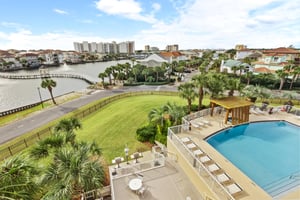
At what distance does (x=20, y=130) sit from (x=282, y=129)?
27.7 m

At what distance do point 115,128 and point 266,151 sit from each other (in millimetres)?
13497

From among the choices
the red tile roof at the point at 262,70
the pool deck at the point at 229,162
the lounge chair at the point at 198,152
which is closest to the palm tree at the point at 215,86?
the pool deck at the point at 229,162

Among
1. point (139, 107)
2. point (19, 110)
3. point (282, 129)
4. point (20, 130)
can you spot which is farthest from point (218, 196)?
point (19, 110)

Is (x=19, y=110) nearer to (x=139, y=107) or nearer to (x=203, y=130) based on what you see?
(x=139, y=107)

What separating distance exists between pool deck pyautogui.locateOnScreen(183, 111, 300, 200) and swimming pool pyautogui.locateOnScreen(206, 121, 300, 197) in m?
0.57

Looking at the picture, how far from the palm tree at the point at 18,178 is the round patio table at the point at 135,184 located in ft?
14.4

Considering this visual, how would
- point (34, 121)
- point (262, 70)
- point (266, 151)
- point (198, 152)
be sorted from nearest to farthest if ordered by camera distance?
point (198, 152) < point (266, 151) < point (34, 121) < point (262, 70)

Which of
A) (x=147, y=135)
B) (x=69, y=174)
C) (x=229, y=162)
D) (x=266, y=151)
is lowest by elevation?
(x=147, y=135)

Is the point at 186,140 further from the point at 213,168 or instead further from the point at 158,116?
the point at 158,116

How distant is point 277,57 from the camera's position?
164ft

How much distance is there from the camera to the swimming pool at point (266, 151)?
889 cm

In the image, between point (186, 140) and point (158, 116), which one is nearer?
point (186, 140)

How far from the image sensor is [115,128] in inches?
693

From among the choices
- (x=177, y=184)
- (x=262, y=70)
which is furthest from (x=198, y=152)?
(x=262, y=70)
